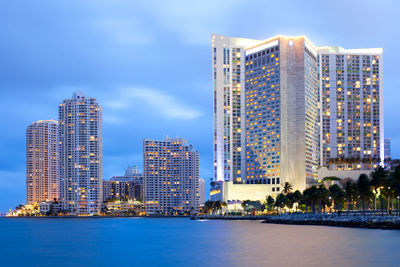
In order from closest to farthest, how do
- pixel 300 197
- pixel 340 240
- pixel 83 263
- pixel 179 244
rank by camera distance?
pixel 83 263 < pixel 340 240 < pixel 179 244 < pixel 300 197

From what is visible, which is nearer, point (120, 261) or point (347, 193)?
point (120, 261)

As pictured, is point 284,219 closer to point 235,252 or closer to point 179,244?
point 179,244

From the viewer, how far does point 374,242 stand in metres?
72.9

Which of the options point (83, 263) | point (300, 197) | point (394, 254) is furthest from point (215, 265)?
point (300, 197)

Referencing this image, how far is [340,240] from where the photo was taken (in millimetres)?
79438

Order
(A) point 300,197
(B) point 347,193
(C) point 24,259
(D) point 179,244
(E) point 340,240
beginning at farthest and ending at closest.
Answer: (A) point 300,197
(B) point 347,193
(D) point 179,244
(E) point 340,240
(C) point 24,259

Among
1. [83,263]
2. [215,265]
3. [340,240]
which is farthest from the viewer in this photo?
[340,240]

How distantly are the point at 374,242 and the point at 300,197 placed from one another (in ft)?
375

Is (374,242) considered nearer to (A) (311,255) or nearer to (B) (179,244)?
(A) (311,255)

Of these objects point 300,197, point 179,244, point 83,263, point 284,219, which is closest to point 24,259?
point 83,263

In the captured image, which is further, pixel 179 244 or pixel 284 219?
pixel 284 219

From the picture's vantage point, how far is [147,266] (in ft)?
193

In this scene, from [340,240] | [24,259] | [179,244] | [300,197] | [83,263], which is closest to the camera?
[83,263]

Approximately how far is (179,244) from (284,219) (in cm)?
7473
